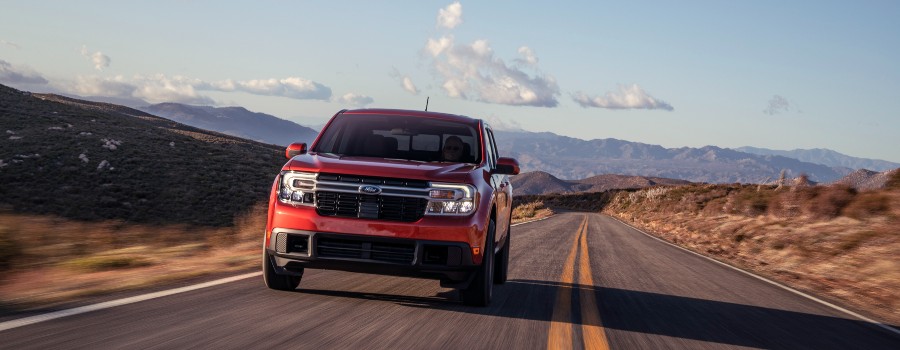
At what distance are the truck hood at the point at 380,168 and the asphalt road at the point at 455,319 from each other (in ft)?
3.91

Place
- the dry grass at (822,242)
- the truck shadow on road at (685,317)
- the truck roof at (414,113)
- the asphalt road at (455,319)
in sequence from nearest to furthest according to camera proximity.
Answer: the asphalt road at (455,319) → the truck shadow on road at (685,317) → the truck roof at (414,113) → the dry grass at (822,242)

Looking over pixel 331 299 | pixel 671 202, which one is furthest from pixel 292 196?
pixel 671 202

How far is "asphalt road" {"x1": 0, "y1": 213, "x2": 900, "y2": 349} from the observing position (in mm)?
5148

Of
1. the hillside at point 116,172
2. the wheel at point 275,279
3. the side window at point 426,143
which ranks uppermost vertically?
the side window at point 426,143

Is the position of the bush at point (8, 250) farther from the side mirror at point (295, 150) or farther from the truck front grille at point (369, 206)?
the truck front grille at point (369, 206)

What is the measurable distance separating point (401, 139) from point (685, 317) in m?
3.51

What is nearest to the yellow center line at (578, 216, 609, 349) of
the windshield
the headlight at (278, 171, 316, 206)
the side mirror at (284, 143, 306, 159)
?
the windshield

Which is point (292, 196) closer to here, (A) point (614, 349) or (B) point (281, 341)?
(B) point (281, 341)

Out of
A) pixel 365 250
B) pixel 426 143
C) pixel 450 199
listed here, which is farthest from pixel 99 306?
pixel 426 143

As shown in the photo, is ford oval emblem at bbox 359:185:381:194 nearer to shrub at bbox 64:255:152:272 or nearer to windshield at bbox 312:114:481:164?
windshield at bbox 312:114:481:164

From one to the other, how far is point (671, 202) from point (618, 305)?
5615 cm

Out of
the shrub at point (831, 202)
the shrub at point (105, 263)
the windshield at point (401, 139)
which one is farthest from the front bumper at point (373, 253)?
the shrub at point (831, 202)

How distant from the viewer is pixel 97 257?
8.74 meters

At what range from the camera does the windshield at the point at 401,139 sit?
8078 millimetres
